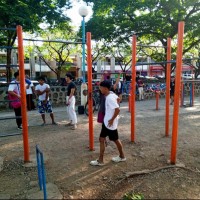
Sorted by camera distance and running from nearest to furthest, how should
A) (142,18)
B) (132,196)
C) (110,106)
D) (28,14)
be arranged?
(132,196), (110,106), (28,14), (142,18)

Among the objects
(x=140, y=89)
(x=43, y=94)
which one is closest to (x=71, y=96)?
(x=43, y=94)

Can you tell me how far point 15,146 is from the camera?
4.94 metres

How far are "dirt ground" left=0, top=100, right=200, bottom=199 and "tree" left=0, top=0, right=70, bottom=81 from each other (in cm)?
581

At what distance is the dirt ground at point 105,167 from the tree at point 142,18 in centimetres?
1017

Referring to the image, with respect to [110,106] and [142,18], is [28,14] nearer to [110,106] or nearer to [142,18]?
[142,18]

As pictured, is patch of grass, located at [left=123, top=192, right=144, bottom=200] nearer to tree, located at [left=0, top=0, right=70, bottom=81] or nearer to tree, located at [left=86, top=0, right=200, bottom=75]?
tree, located at [left=0, top=0, right=70, bottom=81]

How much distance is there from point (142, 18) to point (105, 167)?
505 inches

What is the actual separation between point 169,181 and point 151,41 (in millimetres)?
15905

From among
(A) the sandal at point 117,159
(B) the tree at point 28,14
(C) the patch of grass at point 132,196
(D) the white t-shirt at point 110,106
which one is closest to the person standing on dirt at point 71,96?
(A) the sandal at point 117,159

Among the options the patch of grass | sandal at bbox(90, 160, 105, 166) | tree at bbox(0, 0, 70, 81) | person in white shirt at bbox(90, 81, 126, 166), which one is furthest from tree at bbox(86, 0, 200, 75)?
the patch of grass

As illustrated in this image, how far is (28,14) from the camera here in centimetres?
1011

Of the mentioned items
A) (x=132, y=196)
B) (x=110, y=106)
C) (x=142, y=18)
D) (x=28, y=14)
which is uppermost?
(x=142, y=18)

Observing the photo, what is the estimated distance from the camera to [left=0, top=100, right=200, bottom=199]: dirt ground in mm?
3068

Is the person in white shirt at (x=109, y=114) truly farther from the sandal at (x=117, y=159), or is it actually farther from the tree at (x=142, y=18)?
the tree at (x=142, y=18)
